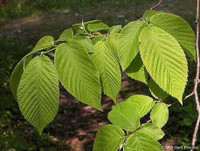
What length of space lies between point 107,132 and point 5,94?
16.4 ft

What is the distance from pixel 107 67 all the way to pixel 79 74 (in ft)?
0.44

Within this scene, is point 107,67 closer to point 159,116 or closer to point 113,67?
point 113,67

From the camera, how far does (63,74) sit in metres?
0.81

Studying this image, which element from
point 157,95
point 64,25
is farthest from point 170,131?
point 64,25

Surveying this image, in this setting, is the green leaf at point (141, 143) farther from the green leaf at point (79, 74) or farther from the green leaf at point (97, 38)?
the green leaf at point (97, 38)

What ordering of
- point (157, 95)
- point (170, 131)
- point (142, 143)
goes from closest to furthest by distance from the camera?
point (142, 143)
point (157, 95)
point (170, 131)

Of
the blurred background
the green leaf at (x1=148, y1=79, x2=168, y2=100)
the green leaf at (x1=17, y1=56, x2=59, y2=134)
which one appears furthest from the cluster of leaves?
the blurred background

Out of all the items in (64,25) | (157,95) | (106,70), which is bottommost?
(64,25)

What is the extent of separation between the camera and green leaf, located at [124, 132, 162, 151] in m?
0.78

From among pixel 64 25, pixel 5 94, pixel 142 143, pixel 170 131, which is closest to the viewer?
pixel 142 143

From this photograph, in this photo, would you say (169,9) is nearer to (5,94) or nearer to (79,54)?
(5,94)

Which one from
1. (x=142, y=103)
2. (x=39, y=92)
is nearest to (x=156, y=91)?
(x=142, y=103)

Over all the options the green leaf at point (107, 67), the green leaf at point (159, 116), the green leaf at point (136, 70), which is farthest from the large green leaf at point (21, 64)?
the green leaf at point (159, 116)

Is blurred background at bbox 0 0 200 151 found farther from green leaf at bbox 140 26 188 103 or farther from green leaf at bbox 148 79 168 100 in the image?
green leaf at bbox 140 26 188 103
